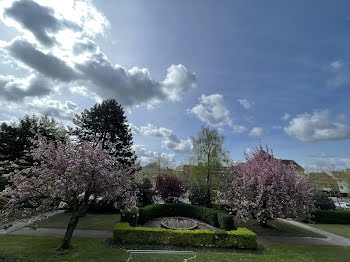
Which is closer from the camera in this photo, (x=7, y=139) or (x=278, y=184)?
(x=278, y=184)

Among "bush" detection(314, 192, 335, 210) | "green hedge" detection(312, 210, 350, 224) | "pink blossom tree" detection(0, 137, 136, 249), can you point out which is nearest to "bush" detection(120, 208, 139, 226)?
"pink blossom tree" detection(0, 137, 136, 249)

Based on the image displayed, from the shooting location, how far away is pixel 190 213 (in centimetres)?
1852

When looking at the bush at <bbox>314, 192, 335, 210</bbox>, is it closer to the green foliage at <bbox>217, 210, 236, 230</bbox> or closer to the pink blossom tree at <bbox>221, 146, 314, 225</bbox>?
the pink blossom tree at <bbox>221, 146, 314, 225</bbox>

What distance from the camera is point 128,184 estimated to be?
364 inches

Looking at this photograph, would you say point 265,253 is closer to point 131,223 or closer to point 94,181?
point 131,223

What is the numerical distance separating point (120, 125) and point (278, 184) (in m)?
16.8

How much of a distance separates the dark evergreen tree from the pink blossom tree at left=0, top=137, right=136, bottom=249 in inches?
444

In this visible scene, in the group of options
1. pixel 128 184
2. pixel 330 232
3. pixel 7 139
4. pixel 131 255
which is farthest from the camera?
pixel 7 139

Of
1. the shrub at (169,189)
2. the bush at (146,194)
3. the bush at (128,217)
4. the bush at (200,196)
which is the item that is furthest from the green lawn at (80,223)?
the bush at (200,196)

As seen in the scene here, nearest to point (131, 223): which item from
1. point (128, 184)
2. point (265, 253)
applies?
point (128, 184)

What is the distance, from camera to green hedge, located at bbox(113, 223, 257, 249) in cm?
1022

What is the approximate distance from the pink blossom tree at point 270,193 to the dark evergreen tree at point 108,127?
41.1 feet

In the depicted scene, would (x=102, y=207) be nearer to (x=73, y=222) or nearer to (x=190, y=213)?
(x=190, y=213)

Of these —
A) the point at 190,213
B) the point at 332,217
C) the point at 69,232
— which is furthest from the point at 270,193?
the point at 332,217
